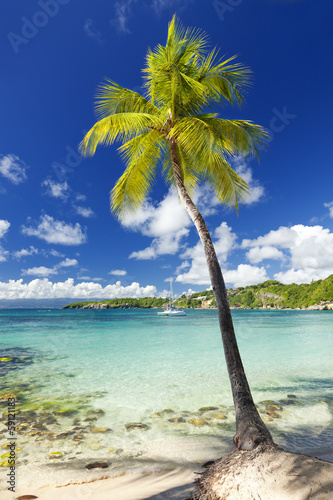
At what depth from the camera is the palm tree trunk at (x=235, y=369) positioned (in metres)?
3.27

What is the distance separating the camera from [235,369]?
3.84m

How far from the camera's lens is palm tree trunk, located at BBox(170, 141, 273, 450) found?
10.7 ft

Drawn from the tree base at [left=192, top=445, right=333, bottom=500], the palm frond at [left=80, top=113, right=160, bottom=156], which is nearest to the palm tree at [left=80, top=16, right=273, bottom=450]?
the palm frond at [left=80, top=113, right=160, bottom=156]

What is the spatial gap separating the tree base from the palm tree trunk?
214 millimetres

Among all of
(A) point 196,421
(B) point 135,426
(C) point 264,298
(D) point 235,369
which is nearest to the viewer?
(D) point 235,369

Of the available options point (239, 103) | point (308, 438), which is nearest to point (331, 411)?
point (308, 438)

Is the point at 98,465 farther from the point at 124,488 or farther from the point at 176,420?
the point at 176,420

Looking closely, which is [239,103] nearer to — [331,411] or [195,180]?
[195,180]

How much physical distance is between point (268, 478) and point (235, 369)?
1.40 meters

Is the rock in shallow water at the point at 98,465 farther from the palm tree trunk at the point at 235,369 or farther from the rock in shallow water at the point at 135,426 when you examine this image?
the palm tree trunk at the point at 235,369

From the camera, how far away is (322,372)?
10.2 metres

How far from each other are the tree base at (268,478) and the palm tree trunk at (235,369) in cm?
21

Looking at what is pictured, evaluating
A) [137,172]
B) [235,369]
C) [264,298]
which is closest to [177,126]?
[137,172]

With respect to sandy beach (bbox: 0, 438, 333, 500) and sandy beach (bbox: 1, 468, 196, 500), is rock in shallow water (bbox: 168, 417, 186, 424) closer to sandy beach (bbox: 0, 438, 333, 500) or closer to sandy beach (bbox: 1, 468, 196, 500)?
sandy beach (bbox: 0, 438, 333, 500)
